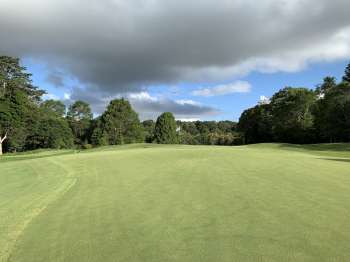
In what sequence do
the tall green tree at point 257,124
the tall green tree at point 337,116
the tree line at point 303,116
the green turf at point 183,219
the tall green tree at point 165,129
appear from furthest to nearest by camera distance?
the tall green tree at point 257,124 < the tall green tree at point 165,129 < the tree line at point 303,116 < the tall green tree at point 337,116 < the green turf at point 183,219

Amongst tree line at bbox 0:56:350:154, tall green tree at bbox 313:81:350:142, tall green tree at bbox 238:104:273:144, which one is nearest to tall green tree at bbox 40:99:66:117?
tree line at bbox 0:56:350:154

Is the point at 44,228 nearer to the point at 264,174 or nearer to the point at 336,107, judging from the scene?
the point at 264,174

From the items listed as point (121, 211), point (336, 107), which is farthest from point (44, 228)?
point (336, 107)

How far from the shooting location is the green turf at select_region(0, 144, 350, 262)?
4.86 meters

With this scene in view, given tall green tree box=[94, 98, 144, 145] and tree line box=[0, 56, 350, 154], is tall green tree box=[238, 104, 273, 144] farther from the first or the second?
tall green tree box=[94, 98, 144, 145]

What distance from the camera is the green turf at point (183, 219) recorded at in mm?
4855

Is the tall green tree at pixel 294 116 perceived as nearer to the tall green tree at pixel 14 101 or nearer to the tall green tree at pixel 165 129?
the tall green tree at pixel 165 129

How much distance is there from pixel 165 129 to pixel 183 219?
2621 inches

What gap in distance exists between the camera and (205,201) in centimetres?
775

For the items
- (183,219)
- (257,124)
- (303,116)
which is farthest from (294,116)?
(183,219)

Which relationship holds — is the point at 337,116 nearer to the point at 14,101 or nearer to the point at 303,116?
the point at 303,116

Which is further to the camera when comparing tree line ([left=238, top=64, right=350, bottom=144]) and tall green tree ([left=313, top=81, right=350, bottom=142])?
tree line ([left=238, top=64, right=350, bottom=144])

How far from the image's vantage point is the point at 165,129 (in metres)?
72.9

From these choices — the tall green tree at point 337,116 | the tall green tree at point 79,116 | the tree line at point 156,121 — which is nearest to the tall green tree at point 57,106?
the tall green tree at point 79,116
